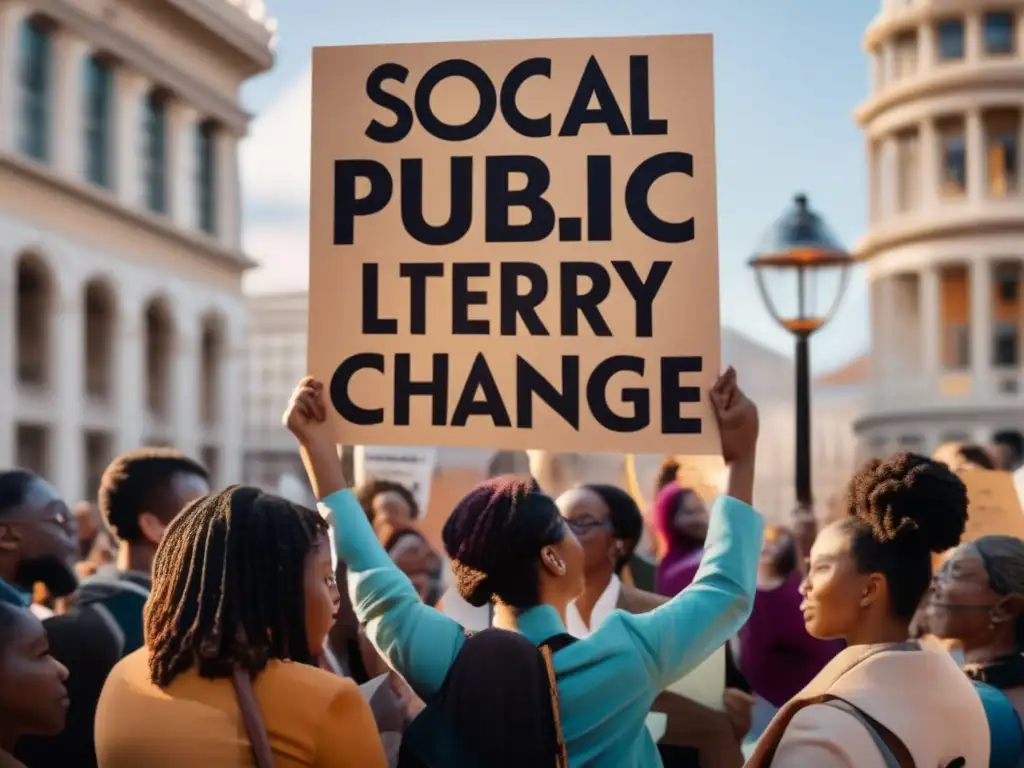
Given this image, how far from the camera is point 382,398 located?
10.8ft

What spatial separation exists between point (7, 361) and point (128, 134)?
25.5ft

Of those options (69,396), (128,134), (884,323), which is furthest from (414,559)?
(884,323)

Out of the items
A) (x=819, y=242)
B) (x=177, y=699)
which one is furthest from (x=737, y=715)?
(x=819, y=242)

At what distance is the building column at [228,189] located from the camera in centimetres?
3925

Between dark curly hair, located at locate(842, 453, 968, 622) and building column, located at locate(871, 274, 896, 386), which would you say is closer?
dark curly hair, located at locate(842, 453, 968, 622)

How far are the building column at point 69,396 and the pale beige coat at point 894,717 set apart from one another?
29.9 metres

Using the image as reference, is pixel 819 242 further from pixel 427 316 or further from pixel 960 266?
pixel 960 266

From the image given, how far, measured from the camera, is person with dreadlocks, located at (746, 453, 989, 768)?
264 centimetres

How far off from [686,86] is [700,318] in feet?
1.61

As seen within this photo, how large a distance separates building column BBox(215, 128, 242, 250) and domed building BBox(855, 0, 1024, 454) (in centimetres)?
2199

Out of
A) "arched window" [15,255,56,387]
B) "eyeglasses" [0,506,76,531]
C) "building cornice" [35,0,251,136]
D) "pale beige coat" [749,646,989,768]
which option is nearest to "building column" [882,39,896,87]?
"building cornice" [35,0,251,136]

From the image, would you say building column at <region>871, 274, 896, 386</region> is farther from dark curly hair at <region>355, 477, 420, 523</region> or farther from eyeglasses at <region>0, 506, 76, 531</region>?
eyeglasses at <region>0, 506, 76, 531</region>

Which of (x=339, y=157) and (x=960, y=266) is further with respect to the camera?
(x=960, y=266)

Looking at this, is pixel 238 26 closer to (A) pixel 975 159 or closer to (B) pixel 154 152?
(B) pixel 154 152
